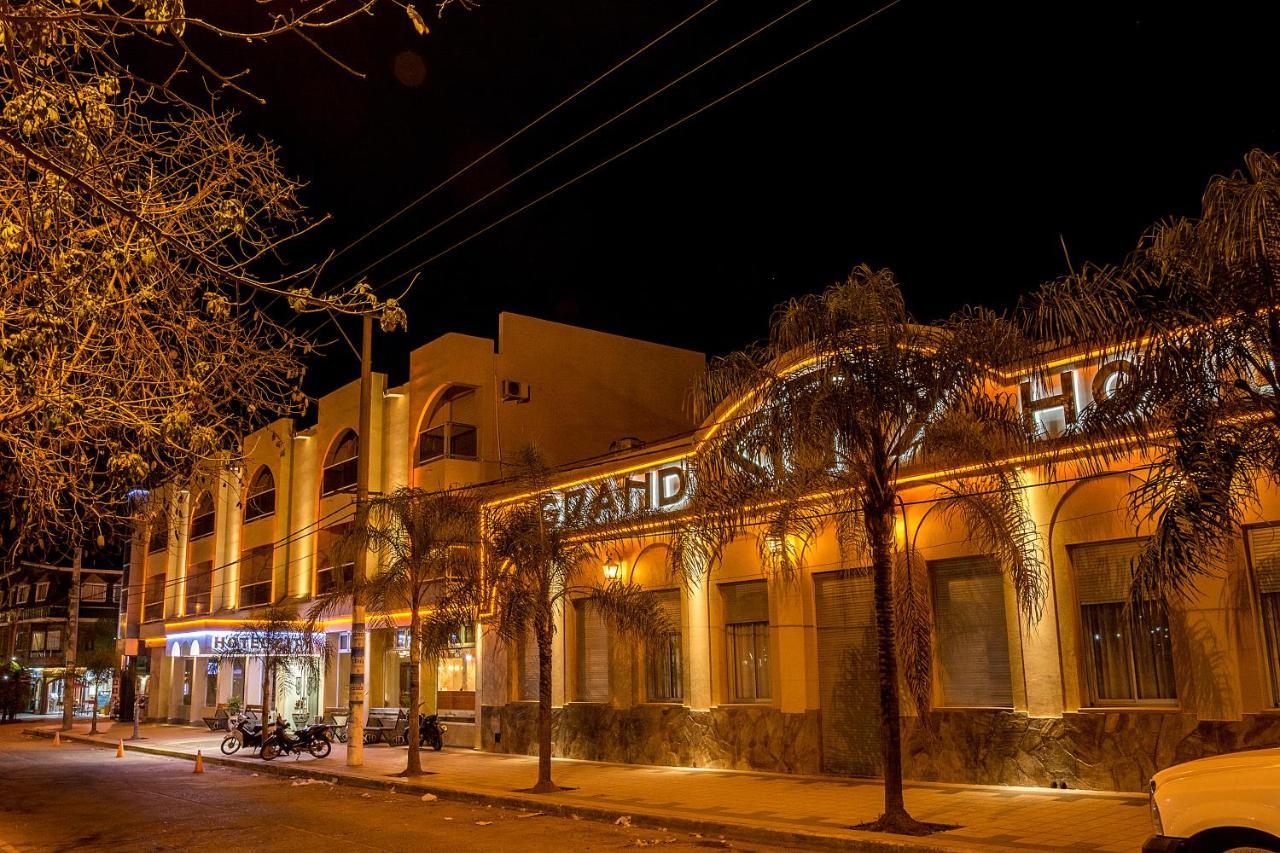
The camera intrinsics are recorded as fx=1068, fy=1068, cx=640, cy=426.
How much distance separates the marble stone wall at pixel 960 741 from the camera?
45.0 feet

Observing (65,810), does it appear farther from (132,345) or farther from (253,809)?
(132,345)

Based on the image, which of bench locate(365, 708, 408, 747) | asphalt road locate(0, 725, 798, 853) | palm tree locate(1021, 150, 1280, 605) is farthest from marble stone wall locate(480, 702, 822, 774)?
palm tree locate(1021, 150, 1280, 605)

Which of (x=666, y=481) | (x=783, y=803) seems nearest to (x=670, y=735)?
(x=666, y=481)

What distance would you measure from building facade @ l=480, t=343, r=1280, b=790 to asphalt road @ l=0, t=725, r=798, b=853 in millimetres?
4574

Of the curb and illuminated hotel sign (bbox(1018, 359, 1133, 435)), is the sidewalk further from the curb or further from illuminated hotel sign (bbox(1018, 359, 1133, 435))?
illuminated hotel sign (bbox(1018, 359, 1133, 435))

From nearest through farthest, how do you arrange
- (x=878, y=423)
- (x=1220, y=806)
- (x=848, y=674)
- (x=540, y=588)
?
1. (x=1220, y=806)
2. (x=878, y=423)
3. (x=540, y=588)
4. (x=848, y=674)

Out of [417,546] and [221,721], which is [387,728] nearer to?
[221,721]

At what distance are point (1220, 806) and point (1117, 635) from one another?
8669 mm

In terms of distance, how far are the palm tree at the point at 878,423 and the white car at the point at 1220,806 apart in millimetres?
5039

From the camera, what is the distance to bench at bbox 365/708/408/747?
91.4ft

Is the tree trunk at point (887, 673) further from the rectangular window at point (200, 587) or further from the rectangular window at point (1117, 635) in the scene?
the rectangular window at point (200, 587)

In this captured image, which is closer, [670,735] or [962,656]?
[962,656]

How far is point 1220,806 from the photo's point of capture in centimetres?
668

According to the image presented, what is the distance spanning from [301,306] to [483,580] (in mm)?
11489
